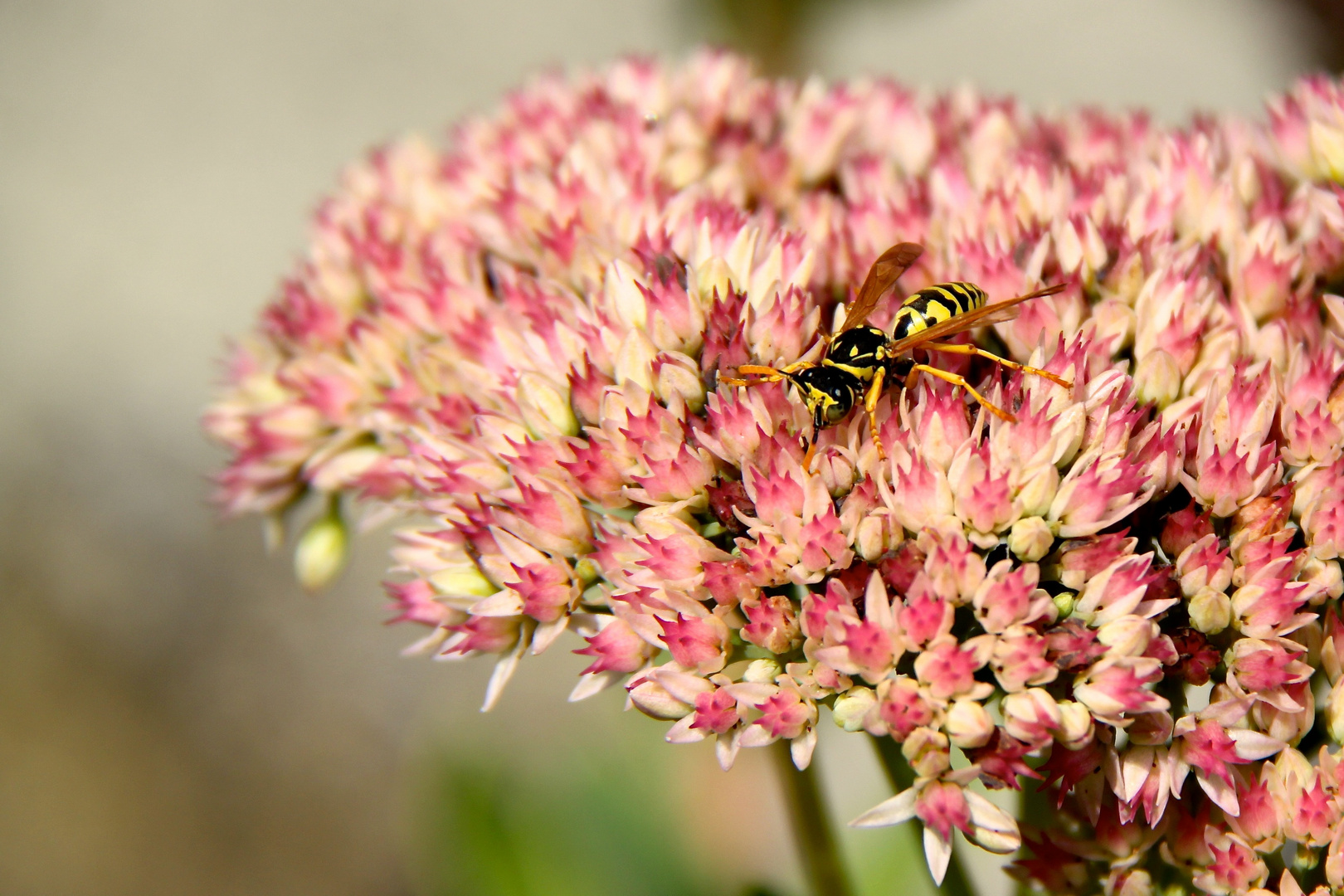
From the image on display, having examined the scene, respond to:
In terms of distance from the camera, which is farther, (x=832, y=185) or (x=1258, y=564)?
(x=832, y=185)

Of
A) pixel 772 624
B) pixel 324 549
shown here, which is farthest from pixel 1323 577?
pixel 324 549

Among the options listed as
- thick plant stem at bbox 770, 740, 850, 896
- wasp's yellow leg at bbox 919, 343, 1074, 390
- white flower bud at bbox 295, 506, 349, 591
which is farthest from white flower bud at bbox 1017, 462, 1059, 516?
white flower bud at bbox 295, 506, 349, 591

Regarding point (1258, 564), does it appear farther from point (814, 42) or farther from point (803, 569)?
point (814, 42)

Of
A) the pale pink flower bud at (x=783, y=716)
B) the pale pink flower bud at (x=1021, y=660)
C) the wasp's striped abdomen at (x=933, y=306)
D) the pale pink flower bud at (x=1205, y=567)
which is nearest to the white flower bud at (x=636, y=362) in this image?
the wasp's striped abdomen at (x=933, y=306)

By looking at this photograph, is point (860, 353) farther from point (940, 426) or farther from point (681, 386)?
point (681, 386)

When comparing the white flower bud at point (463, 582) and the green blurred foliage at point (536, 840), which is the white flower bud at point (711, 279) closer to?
the white flower bud at point (463, 582)

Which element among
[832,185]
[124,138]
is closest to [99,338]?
[124,138]

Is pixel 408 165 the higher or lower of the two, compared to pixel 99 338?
lower
